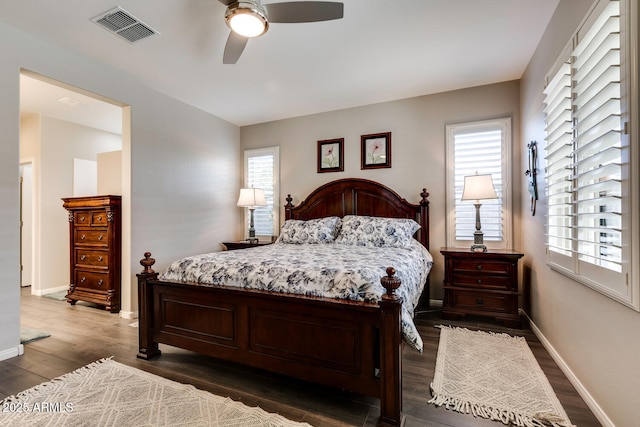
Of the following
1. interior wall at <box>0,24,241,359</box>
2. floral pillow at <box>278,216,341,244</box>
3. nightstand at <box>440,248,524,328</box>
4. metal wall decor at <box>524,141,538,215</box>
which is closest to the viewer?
interior wall at <box>0,24,241,359</box>

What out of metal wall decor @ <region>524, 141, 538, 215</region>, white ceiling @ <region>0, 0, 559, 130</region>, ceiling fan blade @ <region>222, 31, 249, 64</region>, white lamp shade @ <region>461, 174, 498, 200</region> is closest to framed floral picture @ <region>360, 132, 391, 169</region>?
white ceiling @ <region>0, 0, 559, 130</region>

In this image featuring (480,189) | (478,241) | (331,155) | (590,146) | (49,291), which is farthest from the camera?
(49,291)

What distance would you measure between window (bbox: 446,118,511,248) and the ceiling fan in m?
2.41

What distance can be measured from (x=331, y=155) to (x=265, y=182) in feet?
4.05

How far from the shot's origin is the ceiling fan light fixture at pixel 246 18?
1.92m

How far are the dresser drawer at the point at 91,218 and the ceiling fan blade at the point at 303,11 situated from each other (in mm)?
3087

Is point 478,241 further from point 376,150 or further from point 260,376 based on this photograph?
point 260,376

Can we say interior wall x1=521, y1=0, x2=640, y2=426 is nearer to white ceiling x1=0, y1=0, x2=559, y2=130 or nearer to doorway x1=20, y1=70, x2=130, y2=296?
white ceiling x1=0, y1=0, x2=559, y2=130

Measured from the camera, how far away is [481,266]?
3.19 metres

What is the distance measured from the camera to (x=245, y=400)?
73.2 inches

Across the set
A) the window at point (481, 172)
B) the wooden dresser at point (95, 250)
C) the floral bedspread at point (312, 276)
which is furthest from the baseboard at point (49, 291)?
the window at point (481, 172)

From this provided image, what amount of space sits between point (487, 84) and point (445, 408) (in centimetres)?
352

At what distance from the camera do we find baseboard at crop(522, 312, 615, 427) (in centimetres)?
162

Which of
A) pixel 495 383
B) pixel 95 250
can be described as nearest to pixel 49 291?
pixel 95 250
